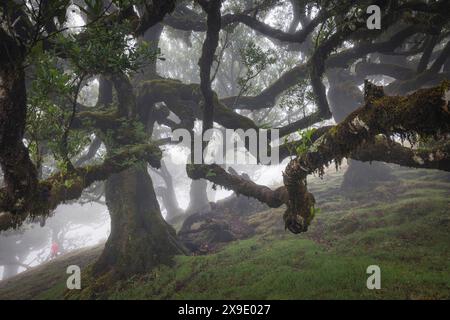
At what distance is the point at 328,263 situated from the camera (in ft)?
32.1

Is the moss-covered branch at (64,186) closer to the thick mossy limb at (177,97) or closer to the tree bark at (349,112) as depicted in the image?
the thick mossy limb at (177,97)

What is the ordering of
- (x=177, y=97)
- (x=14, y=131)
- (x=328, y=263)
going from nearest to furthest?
(x=14, y=131)
(x=328, y=263)
(x=177, y=97)

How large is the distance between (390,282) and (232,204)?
13527 millimetres

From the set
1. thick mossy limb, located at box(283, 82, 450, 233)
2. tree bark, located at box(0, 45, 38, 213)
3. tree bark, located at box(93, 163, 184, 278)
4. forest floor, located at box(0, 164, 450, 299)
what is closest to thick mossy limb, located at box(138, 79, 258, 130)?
tree bark, located at box(93, 163, 184, 278)

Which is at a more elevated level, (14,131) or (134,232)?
(14,131)

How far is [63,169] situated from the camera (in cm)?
759

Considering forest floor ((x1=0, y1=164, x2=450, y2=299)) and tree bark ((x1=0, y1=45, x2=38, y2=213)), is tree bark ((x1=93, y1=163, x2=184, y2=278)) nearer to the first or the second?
forest floor ((x1=0, y1=164, x2=450, y2=299))

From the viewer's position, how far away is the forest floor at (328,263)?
825 centimetres

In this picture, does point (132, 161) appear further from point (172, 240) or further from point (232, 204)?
point (232, 204)

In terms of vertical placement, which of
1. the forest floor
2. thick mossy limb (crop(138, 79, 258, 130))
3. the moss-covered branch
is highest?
thick mossy limb (crop(138, 79, 258, 130))

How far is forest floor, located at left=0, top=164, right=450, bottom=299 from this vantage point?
8.25 metres

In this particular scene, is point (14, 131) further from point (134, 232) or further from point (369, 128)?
point (134, 232)

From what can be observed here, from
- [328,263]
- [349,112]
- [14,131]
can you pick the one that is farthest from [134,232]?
[349,112]

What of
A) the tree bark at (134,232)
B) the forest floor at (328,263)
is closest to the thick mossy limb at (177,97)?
Answer: the tree bark at (134,232)
